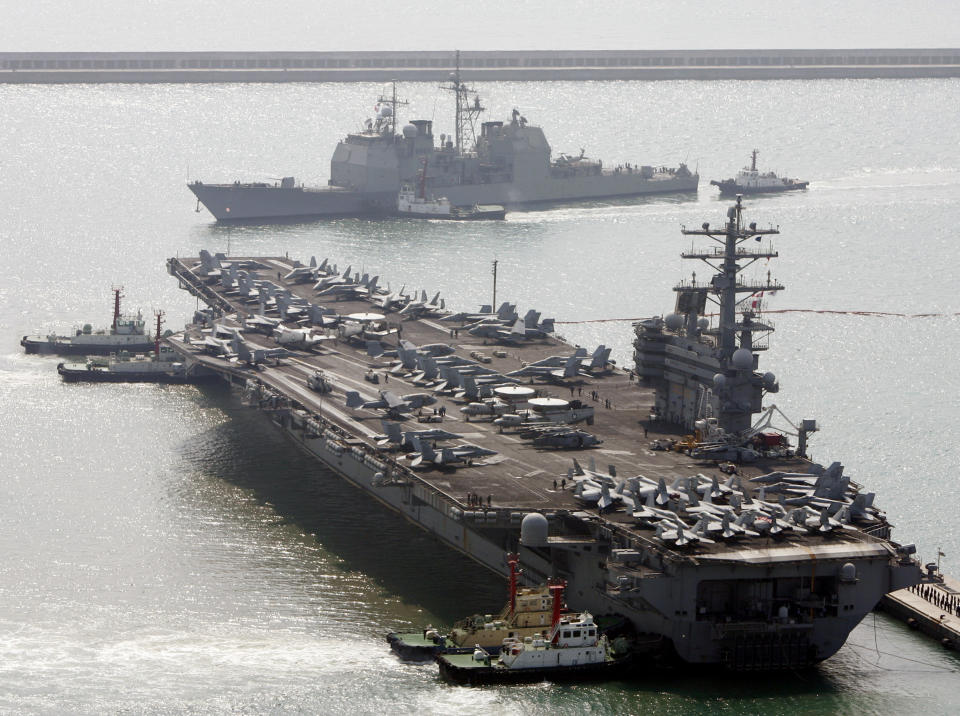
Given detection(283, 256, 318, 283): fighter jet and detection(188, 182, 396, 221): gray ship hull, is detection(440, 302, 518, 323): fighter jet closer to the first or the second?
detection(283, 256, 318, 283): fighter jet

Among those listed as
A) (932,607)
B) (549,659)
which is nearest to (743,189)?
(932,607)

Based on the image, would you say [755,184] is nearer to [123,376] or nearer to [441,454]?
[123,376]

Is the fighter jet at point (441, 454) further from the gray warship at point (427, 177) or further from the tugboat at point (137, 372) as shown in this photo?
the gray warship at point (427, 177)

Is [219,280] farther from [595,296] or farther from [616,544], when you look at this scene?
[616,544]

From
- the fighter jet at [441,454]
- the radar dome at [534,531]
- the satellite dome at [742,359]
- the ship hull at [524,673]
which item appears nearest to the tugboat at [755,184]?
the satellite dome at [742,359]

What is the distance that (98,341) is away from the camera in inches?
3602

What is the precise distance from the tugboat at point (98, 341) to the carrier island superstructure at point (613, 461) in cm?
586

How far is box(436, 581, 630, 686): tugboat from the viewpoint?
48781mm

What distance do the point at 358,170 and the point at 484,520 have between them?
3247 inches

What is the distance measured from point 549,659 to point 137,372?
41.8 m

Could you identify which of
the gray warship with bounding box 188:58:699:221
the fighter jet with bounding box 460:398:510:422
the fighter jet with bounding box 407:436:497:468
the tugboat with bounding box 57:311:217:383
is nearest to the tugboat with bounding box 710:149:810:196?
the gray warship with bounding box 188:58:699:221

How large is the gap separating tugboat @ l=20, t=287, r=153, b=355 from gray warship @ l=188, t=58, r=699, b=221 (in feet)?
125

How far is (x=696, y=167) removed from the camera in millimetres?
154250

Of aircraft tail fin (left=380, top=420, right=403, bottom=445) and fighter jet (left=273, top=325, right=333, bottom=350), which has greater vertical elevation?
fighter jet (left=273, top=325, right=333, bottom=350)
